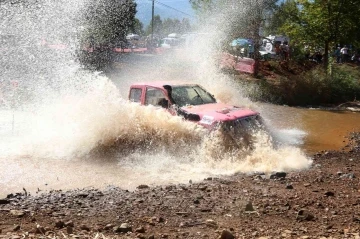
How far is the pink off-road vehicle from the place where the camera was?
1014 cm

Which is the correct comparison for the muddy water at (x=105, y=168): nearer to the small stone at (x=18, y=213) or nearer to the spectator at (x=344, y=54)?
the small stone at (x=18, y=213)

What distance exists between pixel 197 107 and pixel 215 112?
0.74 meters

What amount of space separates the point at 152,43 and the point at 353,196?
39.1m

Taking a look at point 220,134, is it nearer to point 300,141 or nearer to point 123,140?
point 123,140

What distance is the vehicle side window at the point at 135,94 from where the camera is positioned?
11711 millimetres

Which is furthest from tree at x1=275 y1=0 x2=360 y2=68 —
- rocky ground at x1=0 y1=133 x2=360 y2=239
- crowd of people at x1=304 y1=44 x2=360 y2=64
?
rocky ground at x1=0 y1=133 x2=360 y2=239

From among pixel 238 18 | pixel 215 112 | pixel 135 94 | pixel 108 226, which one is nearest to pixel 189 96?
pixel 215 112

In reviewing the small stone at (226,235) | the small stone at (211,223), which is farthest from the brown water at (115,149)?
the small stone at (226,235)

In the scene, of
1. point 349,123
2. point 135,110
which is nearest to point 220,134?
point 135,110

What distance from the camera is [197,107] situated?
1096 cm

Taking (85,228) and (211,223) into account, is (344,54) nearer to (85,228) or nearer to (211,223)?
(211,223)

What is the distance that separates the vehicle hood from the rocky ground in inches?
76.4

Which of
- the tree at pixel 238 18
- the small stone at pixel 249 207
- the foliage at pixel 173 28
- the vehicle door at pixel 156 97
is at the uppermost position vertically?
the foliage at pixel 173 28

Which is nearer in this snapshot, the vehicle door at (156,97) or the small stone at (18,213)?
the small stone at (18,213)
